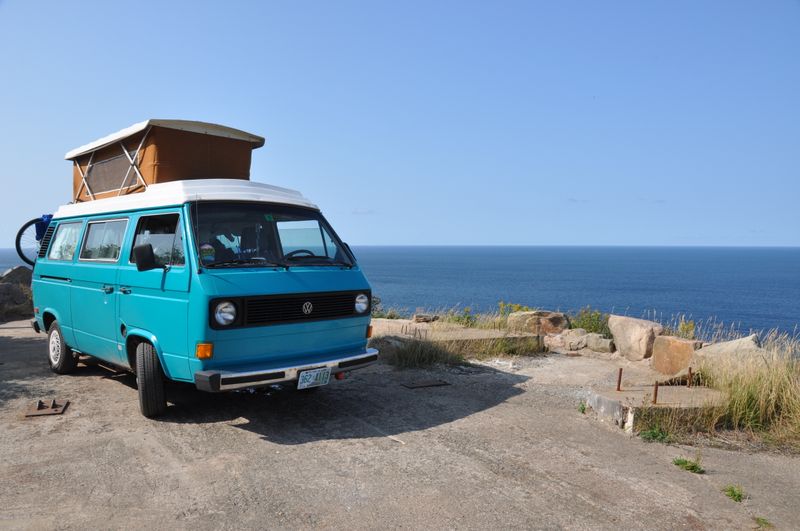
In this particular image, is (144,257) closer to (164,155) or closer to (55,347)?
(164,155)

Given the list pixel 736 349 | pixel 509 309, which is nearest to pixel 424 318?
pixel 509 309

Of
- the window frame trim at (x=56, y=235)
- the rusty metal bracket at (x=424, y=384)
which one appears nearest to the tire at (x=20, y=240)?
the window frame trim at (x=56, y=235)

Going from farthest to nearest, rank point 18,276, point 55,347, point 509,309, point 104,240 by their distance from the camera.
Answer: point 18,276 → point 509,309 → point 55,347 → point 104,240

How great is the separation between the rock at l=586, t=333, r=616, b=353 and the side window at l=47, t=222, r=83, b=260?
8658 mm

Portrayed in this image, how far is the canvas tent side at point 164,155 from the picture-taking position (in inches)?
285

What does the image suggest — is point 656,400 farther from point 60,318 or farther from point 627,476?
point 60,318

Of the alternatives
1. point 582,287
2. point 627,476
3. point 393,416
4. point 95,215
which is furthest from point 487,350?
point 582,287

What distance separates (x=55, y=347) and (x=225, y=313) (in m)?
4.32

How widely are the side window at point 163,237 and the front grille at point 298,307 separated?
0.88m

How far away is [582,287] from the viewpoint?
82.9m

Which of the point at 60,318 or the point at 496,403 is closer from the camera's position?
the point at 496,403

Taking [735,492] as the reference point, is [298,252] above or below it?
above

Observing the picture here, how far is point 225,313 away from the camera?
5.46 meters

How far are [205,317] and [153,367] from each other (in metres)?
1.09
